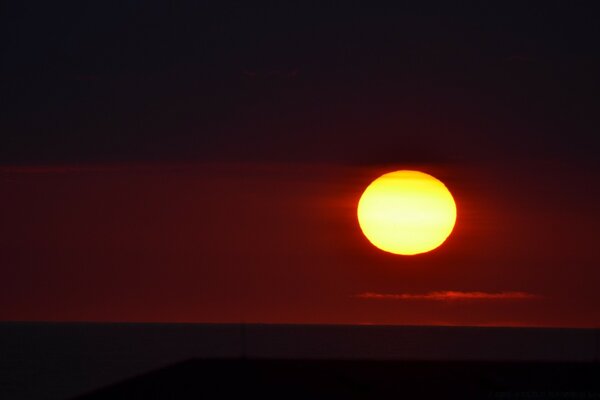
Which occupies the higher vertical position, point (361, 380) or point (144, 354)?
point (144, 354)

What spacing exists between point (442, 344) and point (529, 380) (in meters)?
99.7

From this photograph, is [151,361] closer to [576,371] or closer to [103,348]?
[103,348]

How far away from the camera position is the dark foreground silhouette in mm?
22531

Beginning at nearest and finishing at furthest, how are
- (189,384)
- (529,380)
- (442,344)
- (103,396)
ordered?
(103,396), (189,384), (529,380), (442,344)

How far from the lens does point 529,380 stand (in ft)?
83.1

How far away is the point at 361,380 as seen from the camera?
24250mm

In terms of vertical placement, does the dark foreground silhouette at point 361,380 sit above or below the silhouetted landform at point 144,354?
below

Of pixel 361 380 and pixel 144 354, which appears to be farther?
pixel 144 354

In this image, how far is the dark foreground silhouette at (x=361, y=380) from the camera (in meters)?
22.5

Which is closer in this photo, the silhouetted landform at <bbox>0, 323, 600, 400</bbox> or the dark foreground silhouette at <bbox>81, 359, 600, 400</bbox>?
the dark foreground silhouette at <bbox>81, 359, 600, 400</bbox>

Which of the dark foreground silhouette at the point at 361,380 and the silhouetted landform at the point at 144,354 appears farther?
the silhouetted landform at the point at 144,354

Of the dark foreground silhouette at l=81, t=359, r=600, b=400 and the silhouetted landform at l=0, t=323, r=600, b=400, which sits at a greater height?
the silhouetted landform at l=0, t=323, r=600, b=400

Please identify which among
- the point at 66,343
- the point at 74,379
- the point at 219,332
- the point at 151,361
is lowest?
the point at 74,379

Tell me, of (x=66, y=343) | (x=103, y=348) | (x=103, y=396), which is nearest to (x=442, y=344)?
(x=103, y=348)
